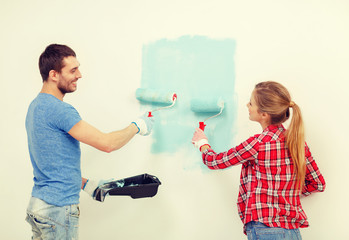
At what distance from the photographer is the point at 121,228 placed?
1.70 metres

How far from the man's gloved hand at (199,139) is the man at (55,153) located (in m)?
0.32

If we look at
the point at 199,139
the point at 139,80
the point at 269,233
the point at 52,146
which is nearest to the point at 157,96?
the point at 139,80

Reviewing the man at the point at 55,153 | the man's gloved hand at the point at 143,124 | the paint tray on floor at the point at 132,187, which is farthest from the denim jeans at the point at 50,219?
the man's gloved hand at the point at 143,124

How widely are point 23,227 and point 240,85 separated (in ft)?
4.42

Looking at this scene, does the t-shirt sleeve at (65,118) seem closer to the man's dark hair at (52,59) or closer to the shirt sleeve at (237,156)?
the man's dark hair at (52,59)

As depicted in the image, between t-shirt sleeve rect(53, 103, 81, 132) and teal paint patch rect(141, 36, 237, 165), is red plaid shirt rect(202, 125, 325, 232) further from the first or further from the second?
t-shirt sleeve rect(53, 103, 81, 132)

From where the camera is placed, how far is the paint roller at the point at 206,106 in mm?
1488

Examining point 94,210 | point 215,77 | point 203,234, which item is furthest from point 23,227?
point 215,77

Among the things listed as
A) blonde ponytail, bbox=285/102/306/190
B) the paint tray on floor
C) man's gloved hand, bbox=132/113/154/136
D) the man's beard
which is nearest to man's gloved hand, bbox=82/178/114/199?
the paint tray on floor

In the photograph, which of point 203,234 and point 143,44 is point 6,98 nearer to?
point 143,44

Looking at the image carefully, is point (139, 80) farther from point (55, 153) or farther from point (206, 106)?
point (55, 153)

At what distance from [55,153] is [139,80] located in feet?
1.87

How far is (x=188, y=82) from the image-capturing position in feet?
5.19

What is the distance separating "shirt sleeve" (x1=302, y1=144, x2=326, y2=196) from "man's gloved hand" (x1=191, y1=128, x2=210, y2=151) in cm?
40
